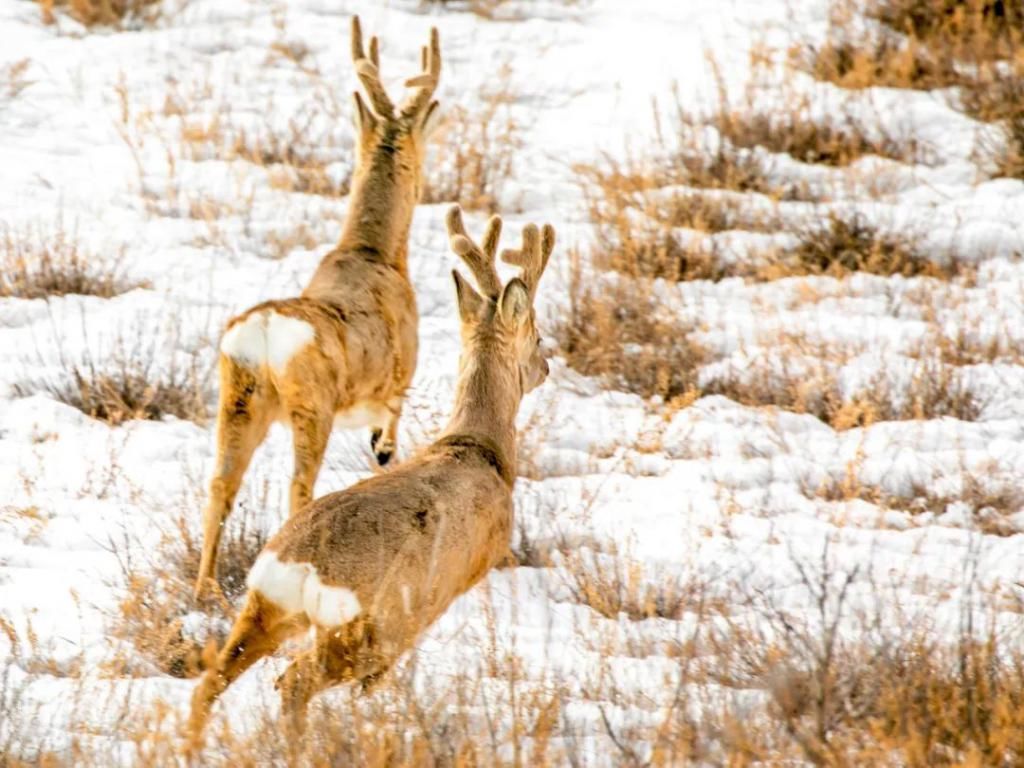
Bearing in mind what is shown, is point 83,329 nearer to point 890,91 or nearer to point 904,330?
point 904,330

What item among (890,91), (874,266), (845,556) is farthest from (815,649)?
(890,91)

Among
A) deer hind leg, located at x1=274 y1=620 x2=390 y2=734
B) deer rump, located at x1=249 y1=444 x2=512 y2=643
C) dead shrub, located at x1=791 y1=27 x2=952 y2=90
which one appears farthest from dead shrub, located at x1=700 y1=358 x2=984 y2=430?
dead shrub, located at x1=791 y1=27 x2=952 y2=90

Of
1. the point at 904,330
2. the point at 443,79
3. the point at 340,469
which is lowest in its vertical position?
the point at 340,469

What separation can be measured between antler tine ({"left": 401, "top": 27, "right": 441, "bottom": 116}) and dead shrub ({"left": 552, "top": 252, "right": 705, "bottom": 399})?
1.58m

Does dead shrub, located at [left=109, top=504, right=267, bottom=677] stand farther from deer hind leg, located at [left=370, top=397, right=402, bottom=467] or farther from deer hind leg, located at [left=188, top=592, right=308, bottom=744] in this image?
deer hind leg, located at [left=370, top=397, right=402, bottom=467]

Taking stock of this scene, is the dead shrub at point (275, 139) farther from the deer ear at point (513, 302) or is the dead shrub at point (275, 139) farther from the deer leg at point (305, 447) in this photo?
the deer ear at point (513, 302)

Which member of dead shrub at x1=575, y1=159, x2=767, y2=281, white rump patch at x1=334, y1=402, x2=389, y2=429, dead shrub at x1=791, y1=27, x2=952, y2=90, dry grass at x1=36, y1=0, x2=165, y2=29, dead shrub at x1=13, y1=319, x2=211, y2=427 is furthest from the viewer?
dry grass at x1=36, y1=0, x2=165, y2=29

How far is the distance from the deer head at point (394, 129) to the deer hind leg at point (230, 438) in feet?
5.81

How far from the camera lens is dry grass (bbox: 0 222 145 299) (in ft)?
28.2

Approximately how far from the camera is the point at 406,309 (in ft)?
22.0

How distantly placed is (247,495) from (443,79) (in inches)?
254

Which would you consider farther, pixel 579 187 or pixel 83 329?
pixel 579 187

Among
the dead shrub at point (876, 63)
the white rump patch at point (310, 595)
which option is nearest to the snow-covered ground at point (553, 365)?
the dead shrub at point (876, 63)

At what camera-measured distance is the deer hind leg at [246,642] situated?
Answer: 166 inches
